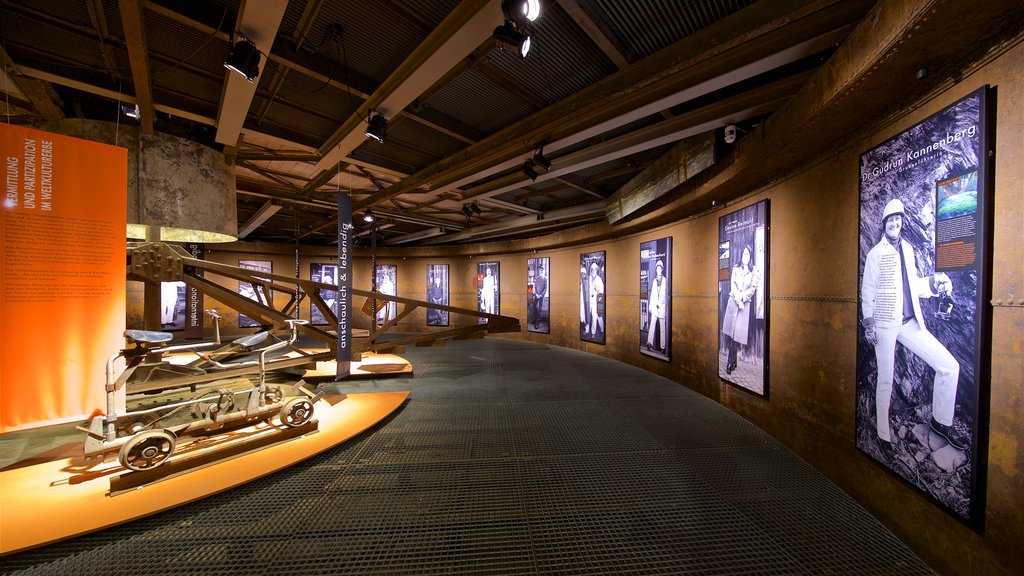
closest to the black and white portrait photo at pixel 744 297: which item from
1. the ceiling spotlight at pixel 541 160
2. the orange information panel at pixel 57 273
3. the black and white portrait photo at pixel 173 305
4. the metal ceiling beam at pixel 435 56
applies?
the ceiling spotlight at pixel 541 160

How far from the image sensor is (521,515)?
8.23ft

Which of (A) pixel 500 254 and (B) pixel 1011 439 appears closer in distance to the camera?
(B) pixel 1011 439

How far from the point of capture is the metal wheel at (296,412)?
368cm

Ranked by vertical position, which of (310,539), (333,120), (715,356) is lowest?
(310,539)

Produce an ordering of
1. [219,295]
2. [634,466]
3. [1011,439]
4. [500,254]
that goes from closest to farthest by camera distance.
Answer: [1011,439] → [634,466] → [219,295] → [500,254]

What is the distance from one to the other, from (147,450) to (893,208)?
6.31 m

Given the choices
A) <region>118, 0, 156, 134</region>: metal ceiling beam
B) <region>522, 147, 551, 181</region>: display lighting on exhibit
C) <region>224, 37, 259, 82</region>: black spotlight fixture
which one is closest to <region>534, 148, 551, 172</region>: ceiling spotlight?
<region>522, 147, 551, 181</region>: display lighting on exhibit

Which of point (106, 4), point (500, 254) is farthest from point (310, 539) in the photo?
point (500, 254)

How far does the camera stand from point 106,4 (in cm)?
283

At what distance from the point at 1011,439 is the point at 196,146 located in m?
8.40

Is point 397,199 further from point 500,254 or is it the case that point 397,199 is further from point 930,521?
point 930,521

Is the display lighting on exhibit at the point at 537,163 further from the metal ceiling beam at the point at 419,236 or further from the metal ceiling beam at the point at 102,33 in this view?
the metal ceiling beam at the point at 419,236

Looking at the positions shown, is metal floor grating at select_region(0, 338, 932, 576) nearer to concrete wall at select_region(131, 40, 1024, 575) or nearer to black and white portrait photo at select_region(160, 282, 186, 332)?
concrete wall at select_region(131, 40, 1024, 575)

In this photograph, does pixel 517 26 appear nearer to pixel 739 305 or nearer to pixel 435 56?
pixel 435 56
